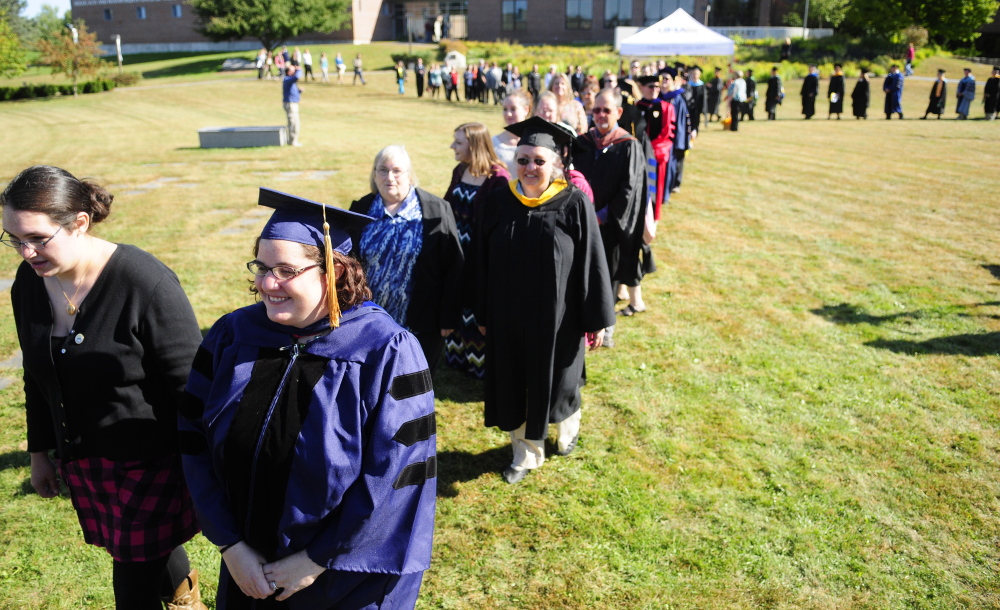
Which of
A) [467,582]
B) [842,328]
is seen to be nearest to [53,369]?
[467,582]

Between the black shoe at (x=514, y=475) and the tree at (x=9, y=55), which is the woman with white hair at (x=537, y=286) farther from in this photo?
the tree at (x=9, y=55)

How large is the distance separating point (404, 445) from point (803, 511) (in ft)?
8.98

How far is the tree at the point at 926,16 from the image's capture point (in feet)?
139

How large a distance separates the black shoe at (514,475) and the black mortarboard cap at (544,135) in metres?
1.89

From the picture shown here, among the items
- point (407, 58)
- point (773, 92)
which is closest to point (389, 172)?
point (773, 92)

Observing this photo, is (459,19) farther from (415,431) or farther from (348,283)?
(415,431)

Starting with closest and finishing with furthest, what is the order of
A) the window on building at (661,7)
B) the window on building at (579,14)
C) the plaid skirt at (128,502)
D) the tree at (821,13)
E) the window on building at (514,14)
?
the plaid skirt at (128,502) < the tree at (821,13) < the window on building at (661,7) < the window on building at (579,14) < the window on building at (514,14)

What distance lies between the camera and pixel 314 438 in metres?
1.89

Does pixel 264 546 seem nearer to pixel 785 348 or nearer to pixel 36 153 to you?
pixel 785 348

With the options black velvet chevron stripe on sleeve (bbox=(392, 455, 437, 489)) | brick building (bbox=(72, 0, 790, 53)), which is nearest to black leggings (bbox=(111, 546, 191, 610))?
black velvet chevron stripe on sleeve (bbox=(392, 455, 437, 489))

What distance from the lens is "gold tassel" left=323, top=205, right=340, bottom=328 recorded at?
6.41ft

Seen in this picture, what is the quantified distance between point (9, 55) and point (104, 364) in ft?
135

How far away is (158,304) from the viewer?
2371 millimetres

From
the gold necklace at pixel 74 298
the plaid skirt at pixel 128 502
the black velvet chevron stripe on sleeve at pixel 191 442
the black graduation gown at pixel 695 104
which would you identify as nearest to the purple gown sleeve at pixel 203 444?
the black velvet chevron stripe on sleeve at pixel 191 442
